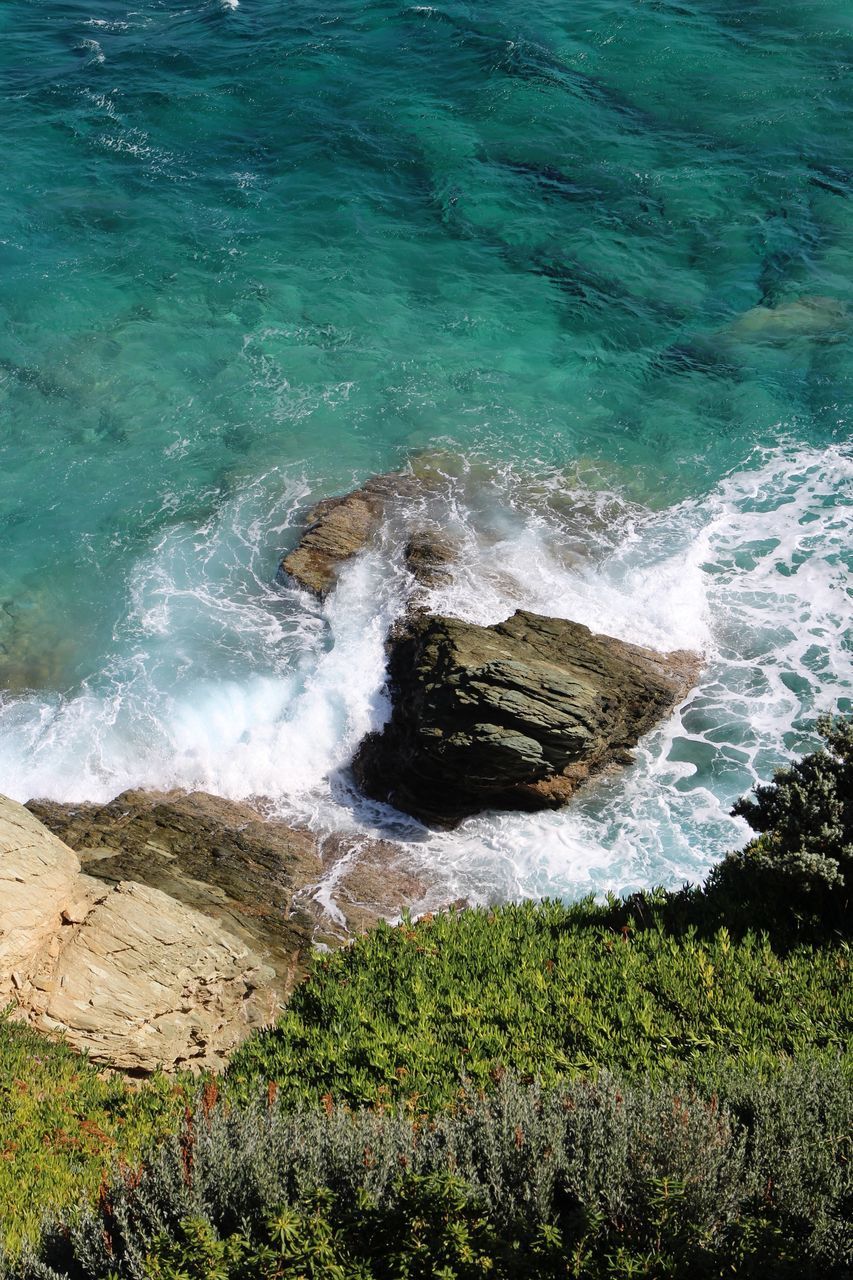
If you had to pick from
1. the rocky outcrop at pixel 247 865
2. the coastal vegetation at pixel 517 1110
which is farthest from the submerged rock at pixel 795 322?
the rocky outcrop at pixel 247 865

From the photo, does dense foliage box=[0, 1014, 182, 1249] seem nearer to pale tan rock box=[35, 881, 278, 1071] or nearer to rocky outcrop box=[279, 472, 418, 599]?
pale tan rock box=[35, 881, 278, 1071]

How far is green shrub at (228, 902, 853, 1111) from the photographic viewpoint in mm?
10688

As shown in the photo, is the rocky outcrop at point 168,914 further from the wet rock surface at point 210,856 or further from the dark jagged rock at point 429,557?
the dark jagged rock at point 429,557

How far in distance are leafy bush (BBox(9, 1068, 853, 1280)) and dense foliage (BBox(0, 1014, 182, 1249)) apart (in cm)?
113

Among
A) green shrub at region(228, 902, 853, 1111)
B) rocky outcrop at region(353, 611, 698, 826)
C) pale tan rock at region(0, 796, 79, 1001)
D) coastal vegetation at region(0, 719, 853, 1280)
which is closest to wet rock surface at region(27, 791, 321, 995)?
pale tan rock at region(0, 796, 79, 1001)

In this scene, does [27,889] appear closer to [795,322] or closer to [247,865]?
[247,865]

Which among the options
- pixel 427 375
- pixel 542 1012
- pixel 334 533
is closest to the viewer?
pixel 542 1012

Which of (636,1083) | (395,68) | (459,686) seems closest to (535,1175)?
(636,1083)

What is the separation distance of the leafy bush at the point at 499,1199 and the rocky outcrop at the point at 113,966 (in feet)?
13.2

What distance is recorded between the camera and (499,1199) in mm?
8305

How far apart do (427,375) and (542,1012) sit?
22.0m

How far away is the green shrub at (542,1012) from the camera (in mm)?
10688

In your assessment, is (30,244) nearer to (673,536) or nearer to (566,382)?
(566,382)

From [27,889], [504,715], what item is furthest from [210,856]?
[504,715]
